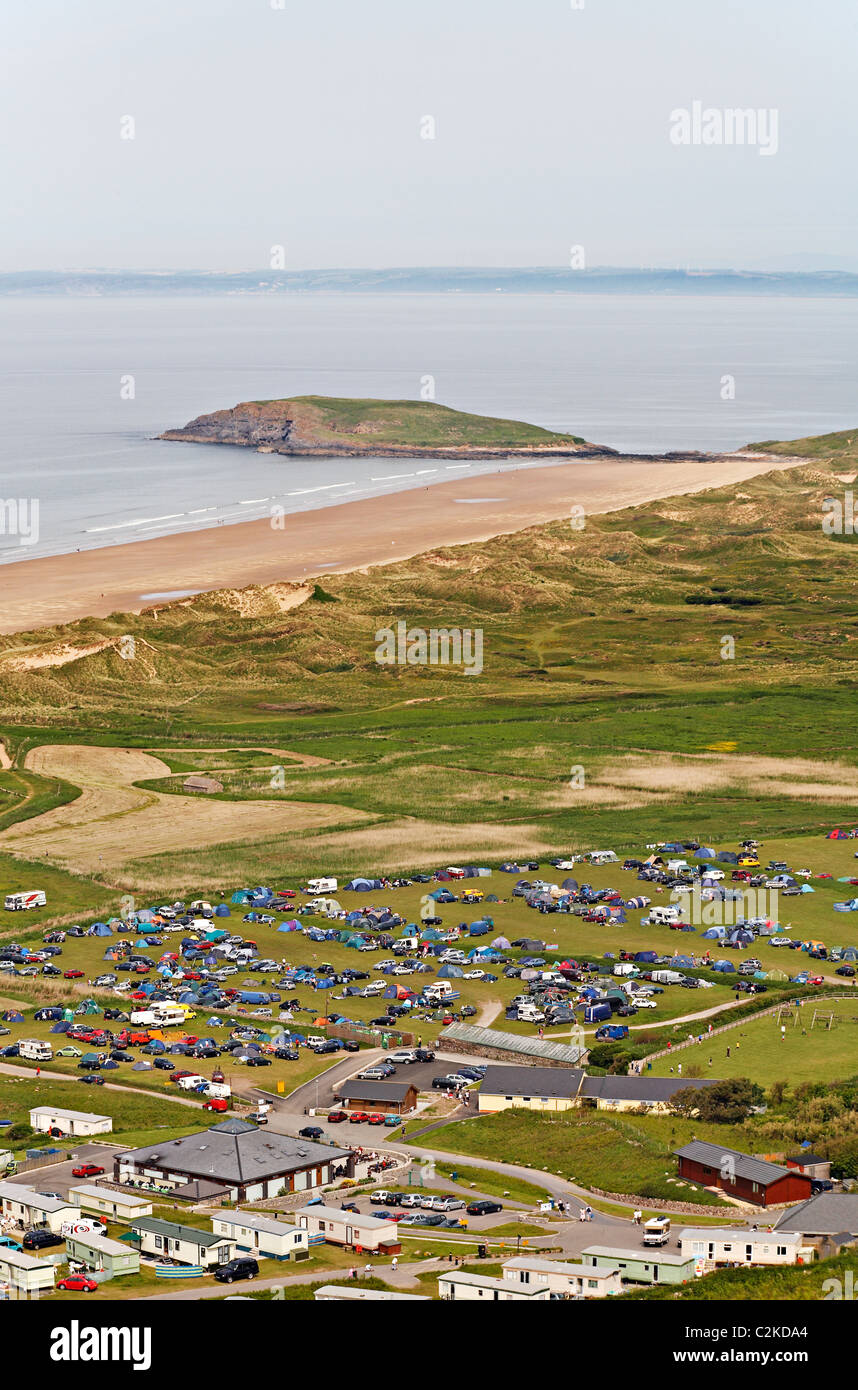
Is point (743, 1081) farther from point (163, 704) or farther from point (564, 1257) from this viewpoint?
point (163, 704)

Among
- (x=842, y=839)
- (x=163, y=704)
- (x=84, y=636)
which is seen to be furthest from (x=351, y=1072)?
(x=84, y=636)

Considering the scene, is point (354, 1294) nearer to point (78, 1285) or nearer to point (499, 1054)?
point (78, 1285)

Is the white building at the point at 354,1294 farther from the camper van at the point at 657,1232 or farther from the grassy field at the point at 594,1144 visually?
the grassy field at the point at 594,1144

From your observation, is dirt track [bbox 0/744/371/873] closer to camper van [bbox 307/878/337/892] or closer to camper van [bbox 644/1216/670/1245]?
camper van [bbox 307/878/337/892]

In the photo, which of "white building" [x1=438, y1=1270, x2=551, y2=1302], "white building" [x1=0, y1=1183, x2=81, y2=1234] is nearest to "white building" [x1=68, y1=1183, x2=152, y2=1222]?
"white building" [x1=0, y1=1183, x2=81, y2=1234]

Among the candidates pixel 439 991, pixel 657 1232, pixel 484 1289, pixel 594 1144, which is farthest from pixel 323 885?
pixel 484 1289
